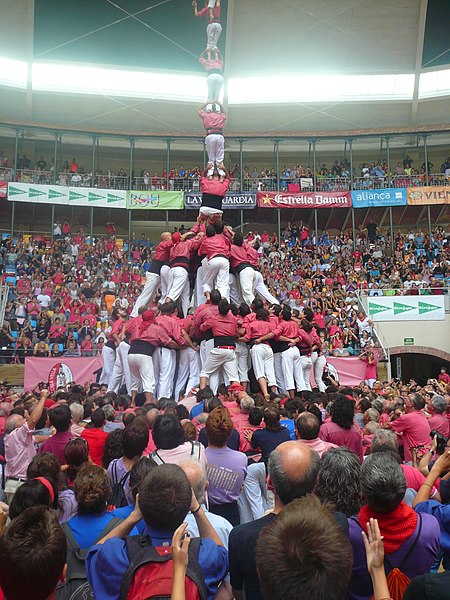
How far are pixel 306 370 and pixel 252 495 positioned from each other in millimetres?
7108

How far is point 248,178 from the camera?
29359 millimetres

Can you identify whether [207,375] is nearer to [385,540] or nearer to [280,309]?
[280,309]

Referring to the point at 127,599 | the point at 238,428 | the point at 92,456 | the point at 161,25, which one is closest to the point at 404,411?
the point at 238,428

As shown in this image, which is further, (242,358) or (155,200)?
(155,200)

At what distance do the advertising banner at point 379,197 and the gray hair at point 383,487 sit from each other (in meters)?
25.9

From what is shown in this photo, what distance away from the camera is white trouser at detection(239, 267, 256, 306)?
38.6ft

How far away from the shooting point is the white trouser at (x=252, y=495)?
13.6 ft

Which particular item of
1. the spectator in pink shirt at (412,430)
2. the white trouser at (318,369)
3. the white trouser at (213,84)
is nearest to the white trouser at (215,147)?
the white trouser at (213,84)

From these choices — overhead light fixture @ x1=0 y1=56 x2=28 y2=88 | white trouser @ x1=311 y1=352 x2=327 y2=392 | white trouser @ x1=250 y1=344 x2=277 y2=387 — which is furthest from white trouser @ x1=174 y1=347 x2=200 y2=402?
overhead light fixture @ x1=0 y1=56 x2=28 y2=88

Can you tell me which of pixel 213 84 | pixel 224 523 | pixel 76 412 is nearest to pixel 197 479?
pixel 224 523

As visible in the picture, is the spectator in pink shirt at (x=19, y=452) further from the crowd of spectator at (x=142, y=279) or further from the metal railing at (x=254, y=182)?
the metal railing at (x=254, y=182)

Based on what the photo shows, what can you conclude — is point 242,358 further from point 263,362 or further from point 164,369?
point 164,369

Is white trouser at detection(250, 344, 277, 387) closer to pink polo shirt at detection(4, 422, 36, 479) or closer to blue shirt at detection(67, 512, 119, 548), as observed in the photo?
pink polo shirt at detection(4, 422, 36, 479)

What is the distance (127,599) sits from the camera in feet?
6.98
